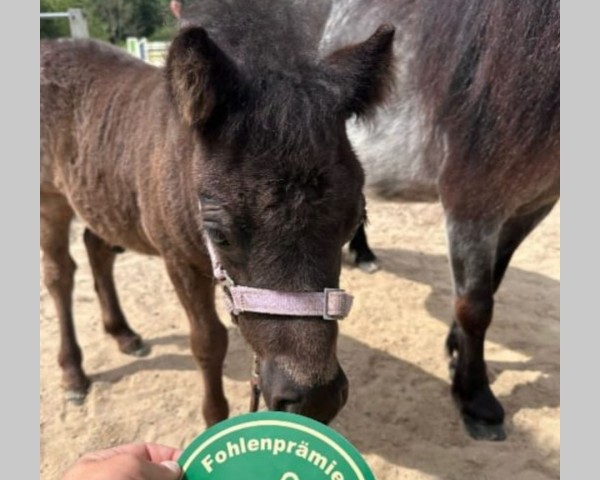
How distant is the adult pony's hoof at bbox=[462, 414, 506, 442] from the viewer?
9.76 feet

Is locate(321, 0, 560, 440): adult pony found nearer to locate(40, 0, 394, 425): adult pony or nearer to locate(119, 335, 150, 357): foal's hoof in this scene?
locate(40, 0, 394, 425): adult pony

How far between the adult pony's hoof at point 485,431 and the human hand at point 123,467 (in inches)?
83.0

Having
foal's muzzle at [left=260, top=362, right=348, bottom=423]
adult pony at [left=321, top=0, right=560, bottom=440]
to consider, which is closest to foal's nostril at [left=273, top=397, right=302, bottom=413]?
foal's muzzle at [left=260, top=362, right=348, bottom=423]

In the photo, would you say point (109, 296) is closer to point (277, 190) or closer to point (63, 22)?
point (63, 22)

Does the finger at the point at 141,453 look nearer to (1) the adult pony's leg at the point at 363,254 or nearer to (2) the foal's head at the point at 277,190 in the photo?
(2) the foal's head at the point at 277,190

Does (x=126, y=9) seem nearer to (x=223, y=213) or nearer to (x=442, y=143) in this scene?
(x=223, y=213)

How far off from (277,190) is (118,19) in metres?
1.59

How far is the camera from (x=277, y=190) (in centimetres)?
156

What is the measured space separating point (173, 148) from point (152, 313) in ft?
7.26

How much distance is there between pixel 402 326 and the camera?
401cm

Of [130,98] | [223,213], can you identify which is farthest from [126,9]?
[223,213]

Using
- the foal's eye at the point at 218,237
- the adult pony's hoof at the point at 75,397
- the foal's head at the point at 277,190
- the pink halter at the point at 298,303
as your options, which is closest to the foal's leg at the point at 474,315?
the foal's head at the point at 277,190

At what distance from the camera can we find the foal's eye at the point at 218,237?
5.50ft

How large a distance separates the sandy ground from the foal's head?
143cm
